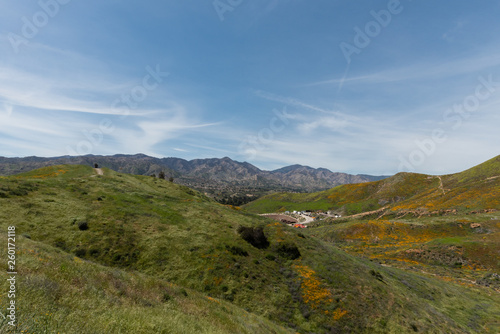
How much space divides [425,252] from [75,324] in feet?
258

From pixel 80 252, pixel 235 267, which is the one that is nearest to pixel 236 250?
pixel 235 267

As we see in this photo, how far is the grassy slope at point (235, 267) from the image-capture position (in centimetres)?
2162

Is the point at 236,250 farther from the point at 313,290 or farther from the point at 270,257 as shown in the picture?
the point at 313,290

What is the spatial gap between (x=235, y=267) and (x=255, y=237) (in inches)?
286

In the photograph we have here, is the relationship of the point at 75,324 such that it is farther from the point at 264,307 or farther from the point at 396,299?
the point at 396,299

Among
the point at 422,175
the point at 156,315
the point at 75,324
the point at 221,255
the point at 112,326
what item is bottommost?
the point at 221,255

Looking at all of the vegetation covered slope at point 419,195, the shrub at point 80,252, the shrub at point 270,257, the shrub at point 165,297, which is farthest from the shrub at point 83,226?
the vegetation covered slope at point 419,195

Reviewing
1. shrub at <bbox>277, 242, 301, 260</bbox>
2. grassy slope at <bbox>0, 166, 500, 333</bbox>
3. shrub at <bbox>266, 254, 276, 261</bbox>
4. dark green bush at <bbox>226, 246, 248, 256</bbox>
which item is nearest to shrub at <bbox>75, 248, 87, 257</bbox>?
A: grassy slope at <bbox>0, 166, 500, 333</bbox>

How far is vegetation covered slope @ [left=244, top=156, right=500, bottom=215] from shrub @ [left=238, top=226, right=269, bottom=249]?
308ft

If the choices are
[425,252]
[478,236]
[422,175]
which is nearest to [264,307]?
[425,252]

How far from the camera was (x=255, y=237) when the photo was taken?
3209 cm

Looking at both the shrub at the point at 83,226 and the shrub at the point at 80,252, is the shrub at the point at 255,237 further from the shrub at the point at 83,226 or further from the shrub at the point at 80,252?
the shrub at the point at 83,226

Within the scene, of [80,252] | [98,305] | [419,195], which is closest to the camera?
[98,305]

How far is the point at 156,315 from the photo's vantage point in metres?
9.99
